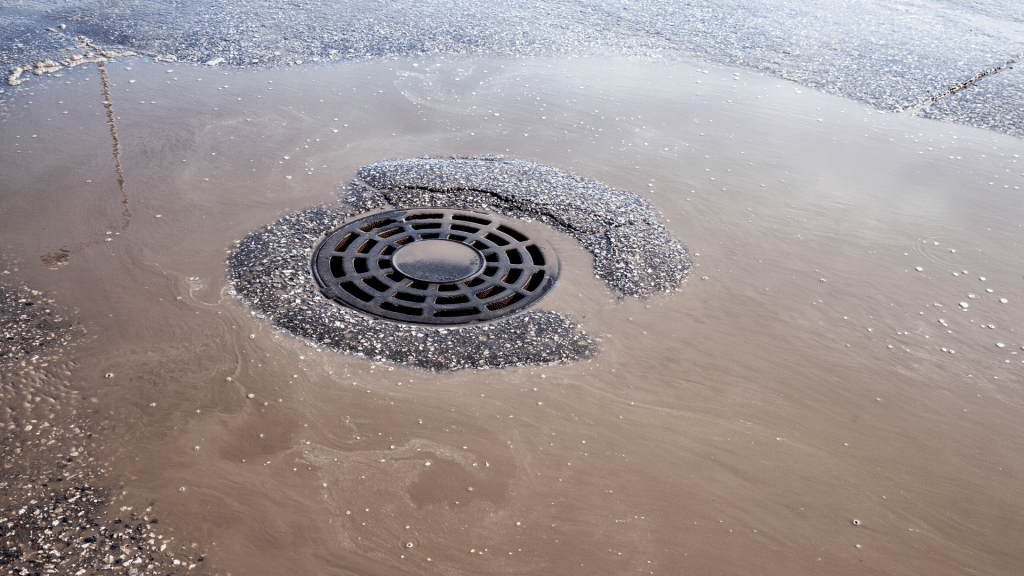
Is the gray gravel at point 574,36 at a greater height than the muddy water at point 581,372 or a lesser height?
greater

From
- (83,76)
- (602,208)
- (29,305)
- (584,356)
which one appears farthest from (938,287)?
(83,76)

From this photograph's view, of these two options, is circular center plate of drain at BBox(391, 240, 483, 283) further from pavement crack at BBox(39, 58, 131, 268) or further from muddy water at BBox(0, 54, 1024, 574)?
pavement crack at BBox(39, 58, 131, 268)

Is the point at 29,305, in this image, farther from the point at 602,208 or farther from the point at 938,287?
the point at 938,287

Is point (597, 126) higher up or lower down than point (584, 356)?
higher up

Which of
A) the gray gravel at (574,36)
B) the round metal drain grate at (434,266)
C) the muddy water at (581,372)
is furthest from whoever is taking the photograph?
the gray gravel at (574,36)

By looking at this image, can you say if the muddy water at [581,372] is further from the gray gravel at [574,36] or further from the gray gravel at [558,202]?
the gray gravel at [574,36]

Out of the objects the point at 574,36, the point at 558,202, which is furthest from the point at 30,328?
the point at 574,36

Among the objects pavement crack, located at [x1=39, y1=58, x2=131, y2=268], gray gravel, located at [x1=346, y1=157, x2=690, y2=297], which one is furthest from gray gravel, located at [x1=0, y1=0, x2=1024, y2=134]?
gray gravel, located at [x1=346, y1=157, x2=690, y2=297]

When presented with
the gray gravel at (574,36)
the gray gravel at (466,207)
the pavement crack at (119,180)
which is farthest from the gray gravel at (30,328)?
the gray gravel at (574,36)
